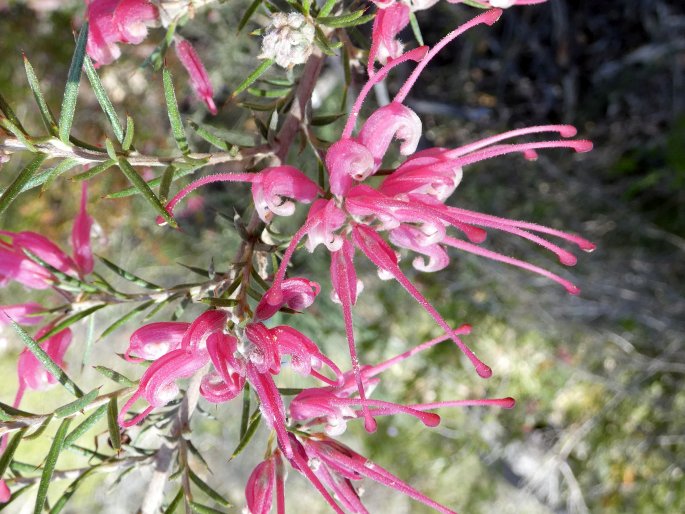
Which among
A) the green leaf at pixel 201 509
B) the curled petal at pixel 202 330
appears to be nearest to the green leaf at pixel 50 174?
the curled petal at pixel 202 330

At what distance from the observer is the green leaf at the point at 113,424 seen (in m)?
0.69

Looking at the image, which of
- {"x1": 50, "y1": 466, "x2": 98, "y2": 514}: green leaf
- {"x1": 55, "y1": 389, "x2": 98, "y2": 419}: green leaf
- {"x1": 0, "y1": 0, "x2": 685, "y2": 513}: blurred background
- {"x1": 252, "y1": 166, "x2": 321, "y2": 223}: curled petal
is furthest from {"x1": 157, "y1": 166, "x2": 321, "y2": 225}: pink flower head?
{"x1": 0, "y1": 0, "x2": 685, "y2": 513}: blurred background

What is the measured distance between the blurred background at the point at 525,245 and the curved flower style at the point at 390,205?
1.02 meters

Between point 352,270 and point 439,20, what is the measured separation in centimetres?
158

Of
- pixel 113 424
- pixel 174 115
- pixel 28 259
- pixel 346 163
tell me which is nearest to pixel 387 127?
pixel 346 163

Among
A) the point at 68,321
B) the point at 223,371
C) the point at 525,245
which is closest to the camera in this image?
Result: the point at 223,371

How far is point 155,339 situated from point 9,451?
8.4 inches

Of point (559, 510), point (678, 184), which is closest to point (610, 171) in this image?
point (678, 184)

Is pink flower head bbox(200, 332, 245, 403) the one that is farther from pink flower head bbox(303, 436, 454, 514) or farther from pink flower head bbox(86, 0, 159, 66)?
pink flower head bbox(86, 0, 159, 66)

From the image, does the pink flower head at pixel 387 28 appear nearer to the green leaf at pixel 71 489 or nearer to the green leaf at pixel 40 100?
the green leaf at pixel 40 100

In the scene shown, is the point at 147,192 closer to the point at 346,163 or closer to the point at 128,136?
the point at 128,136

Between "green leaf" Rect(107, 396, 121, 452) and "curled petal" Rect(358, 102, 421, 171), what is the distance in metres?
0.43

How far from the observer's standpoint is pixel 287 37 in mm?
668

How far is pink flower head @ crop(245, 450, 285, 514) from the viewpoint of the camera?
716 millimetres
